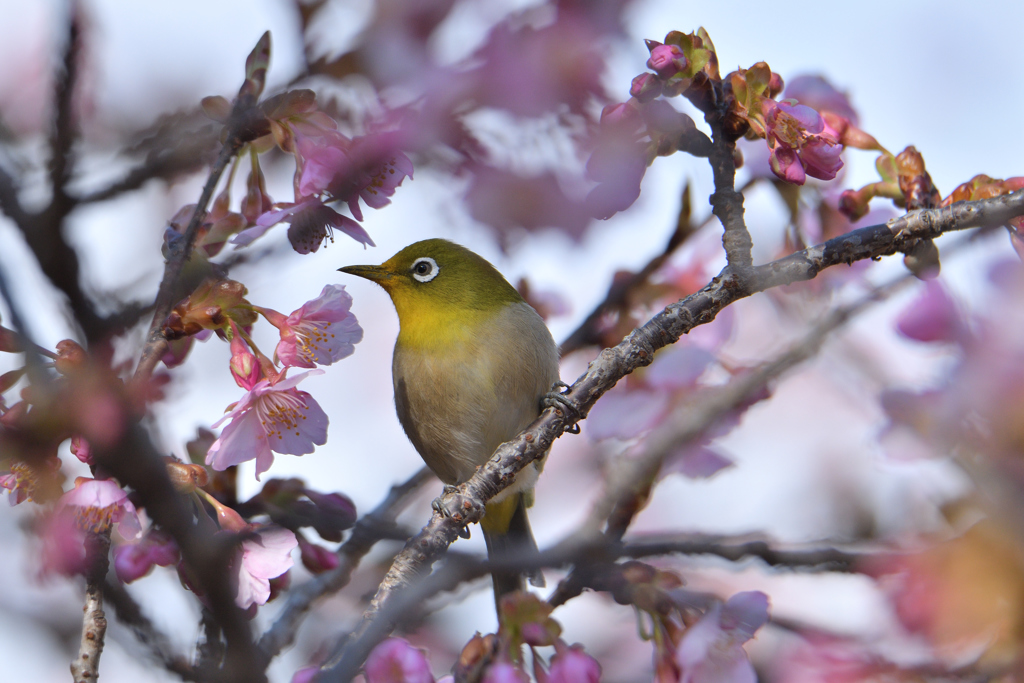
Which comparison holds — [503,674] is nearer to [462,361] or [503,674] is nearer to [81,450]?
[81,450]

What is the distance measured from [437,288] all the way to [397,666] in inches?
87.2

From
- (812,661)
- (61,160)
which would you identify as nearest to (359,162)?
(61,160)

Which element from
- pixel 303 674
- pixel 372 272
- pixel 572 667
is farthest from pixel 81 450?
pixel 372 272

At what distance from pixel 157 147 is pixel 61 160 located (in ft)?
4.22

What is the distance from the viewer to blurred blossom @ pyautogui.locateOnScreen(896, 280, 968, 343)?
8.41 feet

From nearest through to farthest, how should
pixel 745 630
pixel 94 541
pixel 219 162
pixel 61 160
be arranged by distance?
pixel 61 160 → pixel 94 541 → pixel 219 162 → pixel 745 630

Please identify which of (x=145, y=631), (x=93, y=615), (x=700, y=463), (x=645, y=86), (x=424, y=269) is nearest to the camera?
(x=145, y=631)

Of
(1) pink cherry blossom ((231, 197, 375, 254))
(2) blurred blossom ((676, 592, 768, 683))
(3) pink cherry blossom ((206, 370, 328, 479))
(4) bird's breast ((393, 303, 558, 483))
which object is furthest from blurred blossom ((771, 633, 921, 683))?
(4) bird's breast ((393, 303, 558, 483))

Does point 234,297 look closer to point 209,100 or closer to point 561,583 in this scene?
point 209,100

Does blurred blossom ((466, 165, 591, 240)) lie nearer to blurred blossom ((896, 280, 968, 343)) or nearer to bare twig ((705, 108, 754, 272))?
bare twig ((705, 108, 754, 272))

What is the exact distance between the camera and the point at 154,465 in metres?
1.09

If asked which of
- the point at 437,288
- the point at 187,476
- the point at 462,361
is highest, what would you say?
the point at 437,288

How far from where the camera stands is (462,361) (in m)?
3.71

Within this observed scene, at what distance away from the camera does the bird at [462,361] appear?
370 centimetres
